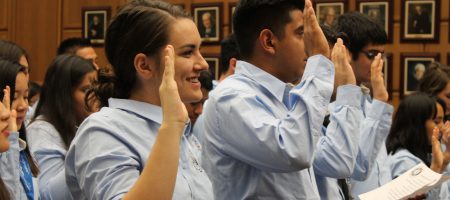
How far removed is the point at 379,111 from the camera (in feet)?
11.1

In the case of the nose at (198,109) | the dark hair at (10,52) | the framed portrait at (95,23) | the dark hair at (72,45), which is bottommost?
the nose at (198,109)

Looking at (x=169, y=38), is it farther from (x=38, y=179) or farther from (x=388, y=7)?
(x=388, y=7)

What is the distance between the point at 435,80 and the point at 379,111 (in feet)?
8.92

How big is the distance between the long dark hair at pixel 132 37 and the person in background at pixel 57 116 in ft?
3.37

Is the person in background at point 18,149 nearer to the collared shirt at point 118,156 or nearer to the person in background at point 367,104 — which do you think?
the collared shirt at point 118,156

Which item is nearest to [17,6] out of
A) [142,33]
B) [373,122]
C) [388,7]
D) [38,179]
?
[388,7]

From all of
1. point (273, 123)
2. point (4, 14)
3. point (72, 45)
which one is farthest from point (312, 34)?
point (4, 14)

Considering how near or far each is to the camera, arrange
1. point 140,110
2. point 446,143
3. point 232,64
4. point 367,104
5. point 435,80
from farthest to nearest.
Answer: point 435,80, point 446,143, point 232,64, point 367,104, point 140,110

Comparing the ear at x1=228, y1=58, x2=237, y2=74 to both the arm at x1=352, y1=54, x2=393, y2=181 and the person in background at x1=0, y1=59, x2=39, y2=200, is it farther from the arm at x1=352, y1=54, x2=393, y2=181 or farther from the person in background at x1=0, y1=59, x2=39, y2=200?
the person in background at x1=0, y1=59, x2=39, y2=200

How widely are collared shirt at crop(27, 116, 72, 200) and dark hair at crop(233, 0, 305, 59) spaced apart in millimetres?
1136

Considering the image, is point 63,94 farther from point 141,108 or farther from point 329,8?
point 329,8

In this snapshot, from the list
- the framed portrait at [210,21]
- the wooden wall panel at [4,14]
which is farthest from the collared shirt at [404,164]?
the wooden wall panel at [4,14]

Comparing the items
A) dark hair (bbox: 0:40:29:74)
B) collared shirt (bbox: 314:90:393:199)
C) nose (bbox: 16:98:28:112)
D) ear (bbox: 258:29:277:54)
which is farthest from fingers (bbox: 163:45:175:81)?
dark hair (bbox: 0:40:29:74)

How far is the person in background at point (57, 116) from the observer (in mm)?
3678
